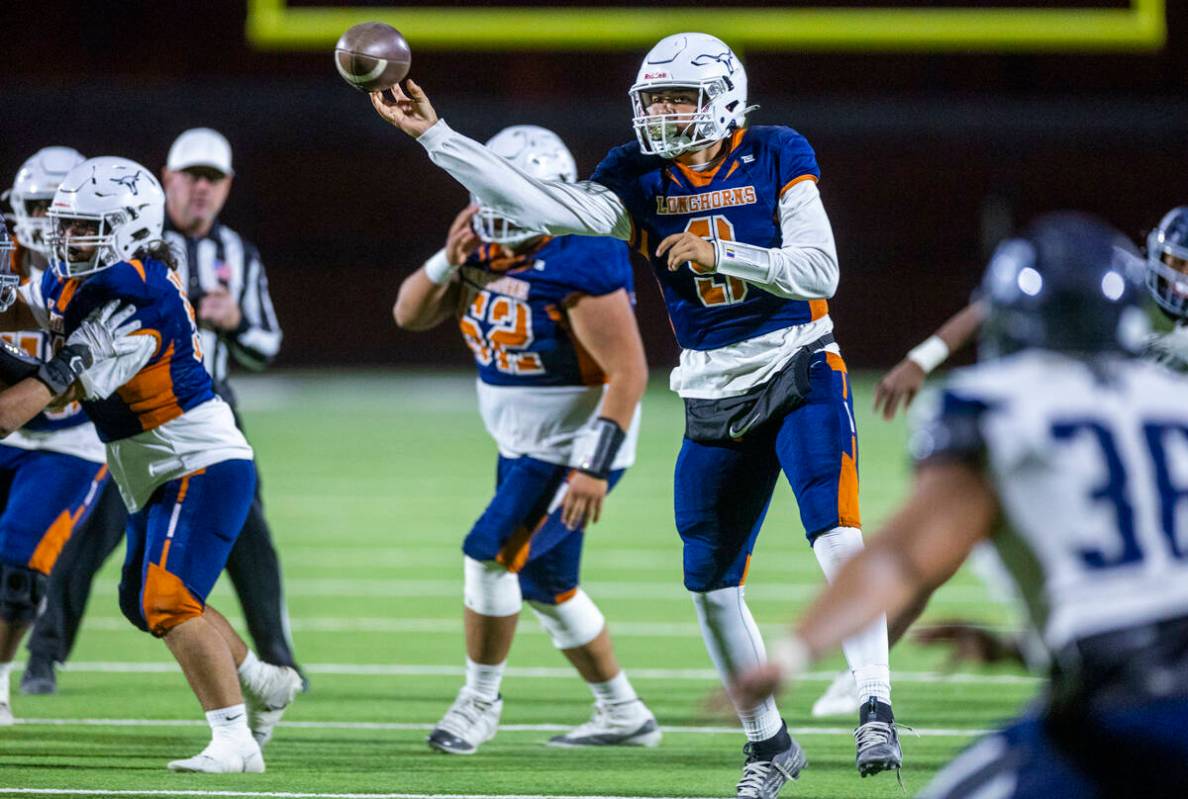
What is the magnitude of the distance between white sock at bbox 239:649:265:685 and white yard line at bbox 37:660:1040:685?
4.70ft

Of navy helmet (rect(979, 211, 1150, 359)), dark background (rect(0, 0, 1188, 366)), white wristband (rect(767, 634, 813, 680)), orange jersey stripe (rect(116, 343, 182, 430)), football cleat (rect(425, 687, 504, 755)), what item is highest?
navy helmet (rect(979, 211, 1150, 359))

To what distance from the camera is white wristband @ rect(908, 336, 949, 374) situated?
14.3 ft

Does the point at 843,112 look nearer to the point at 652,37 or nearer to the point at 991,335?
the point at 652,37

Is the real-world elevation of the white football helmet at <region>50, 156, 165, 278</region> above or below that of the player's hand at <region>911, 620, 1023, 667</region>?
above

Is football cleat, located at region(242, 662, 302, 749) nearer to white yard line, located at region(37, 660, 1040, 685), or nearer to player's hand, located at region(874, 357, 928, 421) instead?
white yard line, located at region(37, 660, 1040, 685)

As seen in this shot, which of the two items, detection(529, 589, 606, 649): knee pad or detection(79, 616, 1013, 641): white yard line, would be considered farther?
detection(79, 616, 1013, 641): white yard line

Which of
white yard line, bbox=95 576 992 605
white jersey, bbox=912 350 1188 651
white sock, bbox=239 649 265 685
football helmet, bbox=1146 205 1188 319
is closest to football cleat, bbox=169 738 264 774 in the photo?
white sock, bbox=239 649 265 685

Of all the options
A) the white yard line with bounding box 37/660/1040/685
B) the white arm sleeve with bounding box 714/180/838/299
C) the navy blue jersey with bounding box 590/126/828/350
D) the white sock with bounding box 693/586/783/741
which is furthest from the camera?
the white yard line with bounding box 37/660/1040/685

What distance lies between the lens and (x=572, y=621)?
5.29 meters

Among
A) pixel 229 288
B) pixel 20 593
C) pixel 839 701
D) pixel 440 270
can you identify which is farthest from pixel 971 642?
pixel 229 288

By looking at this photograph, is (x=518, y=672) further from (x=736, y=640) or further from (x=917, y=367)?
→ (x=917, y=367)

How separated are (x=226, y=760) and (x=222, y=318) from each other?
198 centimetres

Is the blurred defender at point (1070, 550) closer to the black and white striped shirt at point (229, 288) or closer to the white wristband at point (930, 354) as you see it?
the white wristband at point (930, 354)

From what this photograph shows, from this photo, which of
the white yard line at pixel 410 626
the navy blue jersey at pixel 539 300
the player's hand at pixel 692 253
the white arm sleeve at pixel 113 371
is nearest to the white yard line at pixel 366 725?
the navy blue jersey at pixel 539 300
